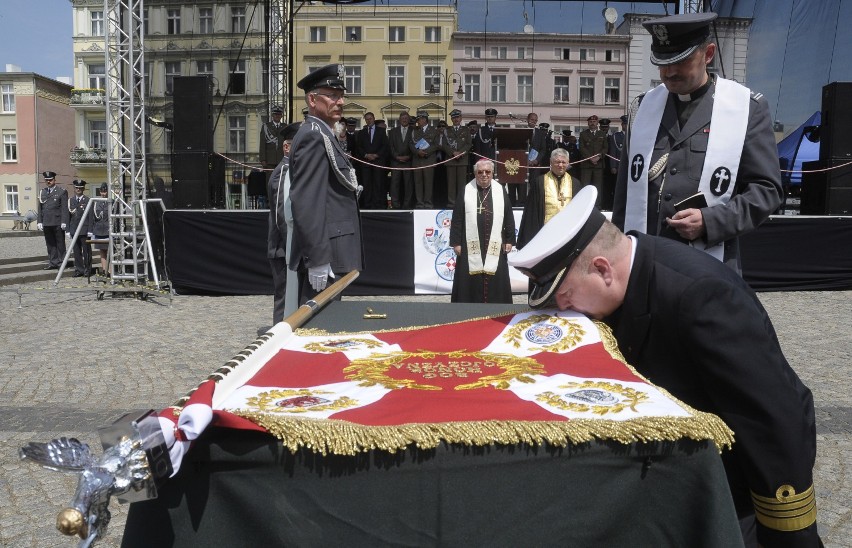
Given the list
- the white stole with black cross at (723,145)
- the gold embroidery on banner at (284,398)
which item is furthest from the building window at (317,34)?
the gold embroidery on banner at (284,398)

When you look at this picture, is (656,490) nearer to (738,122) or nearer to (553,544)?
(553,544)

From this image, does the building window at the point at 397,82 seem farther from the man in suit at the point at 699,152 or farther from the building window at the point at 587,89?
the man in suit at the point at 699,152

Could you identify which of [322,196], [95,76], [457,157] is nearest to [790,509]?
[322,196]

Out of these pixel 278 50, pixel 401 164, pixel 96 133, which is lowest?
pixel 401 164

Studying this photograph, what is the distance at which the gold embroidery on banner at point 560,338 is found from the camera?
206 centimetres

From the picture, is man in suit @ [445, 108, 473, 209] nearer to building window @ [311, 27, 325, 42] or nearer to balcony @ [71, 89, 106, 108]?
building window @ [311, 27, 325, 42]

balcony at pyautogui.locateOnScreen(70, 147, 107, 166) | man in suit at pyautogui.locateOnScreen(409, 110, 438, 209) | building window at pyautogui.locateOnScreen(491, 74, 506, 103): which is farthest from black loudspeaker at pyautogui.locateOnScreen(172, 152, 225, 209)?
balcony at pyautogui.locateOnScreen(70, 147, 107, 166)

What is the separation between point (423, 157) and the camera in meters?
14.7

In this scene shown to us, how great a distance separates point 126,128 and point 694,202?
9.82 meters

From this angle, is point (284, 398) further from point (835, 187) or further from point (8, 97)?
point (8, 97)

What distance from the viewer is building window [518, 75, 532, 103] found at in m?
31.0

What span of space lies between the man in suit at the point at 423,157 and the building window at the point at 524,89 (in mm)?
17035

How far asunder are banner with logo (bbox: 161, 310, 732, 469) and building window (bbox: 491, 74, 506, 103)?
28803 millimetres

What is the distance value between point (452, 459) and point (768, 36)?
635 inches
